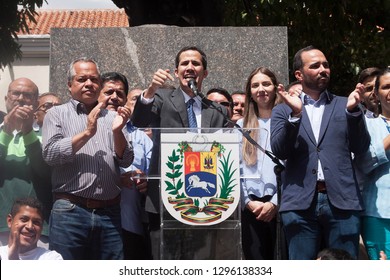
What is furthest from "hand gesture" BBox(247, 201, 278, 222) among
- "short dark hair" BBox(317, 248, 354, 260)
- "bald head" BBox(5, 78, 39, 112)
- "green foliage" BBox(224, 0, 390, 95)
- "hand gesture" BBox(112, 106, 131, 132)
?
"green foliage" BBox(224, 0, 390, 95)

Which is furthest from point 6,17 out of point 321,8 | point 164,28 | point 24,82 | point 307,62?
point 307,62

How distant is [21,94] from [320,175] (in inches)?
82.4

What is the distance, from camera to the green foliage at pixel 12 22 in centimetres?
1283

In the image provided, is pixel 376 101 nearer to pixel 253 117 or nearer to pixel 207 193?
pixel 253 117

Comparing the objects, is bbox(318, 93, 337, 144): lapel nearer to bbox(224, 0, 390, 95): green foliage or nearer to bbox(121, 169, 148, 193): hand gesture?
bbox(121, 169, 148, 193): hand gesture

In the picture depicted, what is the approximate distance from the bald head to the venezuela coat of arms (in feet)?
4.07

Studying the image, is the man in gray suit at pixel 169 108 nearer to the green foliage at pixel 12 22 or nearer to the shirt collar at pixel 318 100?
the shirt collar at pixel 318 100

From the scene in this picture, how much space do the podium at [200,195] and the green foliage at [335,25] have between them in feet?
26.1

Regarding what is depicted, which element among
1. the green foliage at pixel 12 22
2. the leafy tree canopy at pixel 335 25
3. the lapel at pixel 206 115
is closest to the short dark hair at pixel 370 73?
the lapel at pixel 206 115

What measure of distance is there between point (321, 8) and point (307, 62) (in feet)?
25.9

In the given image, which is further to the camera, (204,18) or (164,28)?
(204,18)

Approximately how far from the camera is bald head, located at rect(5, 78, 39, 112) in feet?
20.7

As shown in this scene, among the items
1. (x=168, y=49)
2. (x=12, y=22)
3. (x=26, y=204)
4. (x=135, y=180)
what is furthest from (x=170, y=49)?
(x=12, y=22)

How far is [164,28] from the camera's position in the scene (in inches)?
315
